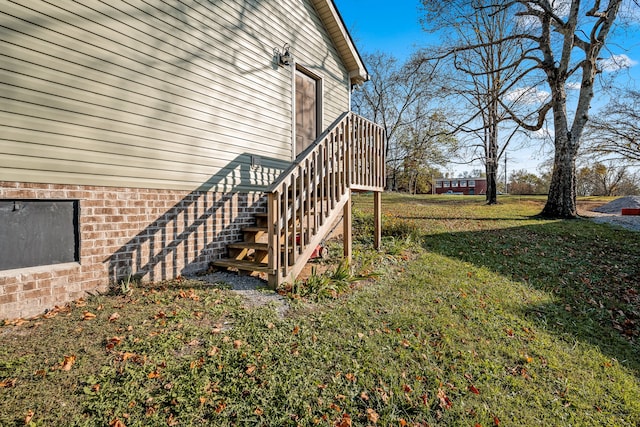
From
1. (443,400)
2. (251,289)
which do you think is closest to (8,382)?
(251,289)

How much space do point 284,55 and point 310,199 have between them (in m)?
3.49

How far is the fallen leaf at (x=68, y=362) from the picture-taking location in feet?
7.43

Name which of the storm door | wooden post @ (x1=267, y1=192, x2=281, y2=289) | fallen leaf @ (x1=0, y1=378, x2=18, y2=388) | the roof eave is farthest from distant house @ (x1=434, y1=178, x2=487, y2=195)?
fallen leaf @ (x1=0, y1=378, x2=18, y2=388)

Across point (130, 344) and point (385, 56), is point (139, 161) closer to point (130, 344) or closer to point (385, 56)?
point (130, 344)

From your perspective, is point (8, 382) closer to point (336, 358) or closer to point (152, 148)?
point (336, 358)

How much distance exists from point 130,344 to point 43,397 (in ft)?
2.09

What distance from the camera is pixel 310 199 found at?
4.37m

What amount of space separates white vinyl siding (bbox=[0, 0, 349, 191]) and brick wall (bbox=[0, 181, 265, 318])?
160mm

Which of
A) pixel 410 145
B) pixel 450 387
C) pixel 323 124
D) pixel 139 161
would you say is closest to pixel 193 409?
pixel 450 387

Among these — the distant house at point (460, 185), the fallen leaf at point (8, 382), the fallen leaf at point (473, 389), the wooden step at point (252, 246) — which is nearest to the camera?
the fallen leaf at point (8, 382)

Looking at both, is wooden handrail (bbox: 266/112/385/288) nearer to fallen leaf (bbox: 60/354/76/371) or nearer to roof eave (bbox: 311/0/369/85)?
fallen leaf (bbox: 60/354/76/371)

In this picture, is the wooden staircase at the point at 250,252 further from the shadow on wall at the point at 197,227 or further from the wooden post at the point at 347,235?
the wooden post at the point at 347,235

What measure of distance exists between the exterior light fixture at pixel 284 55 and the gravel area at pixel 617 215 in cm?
1082

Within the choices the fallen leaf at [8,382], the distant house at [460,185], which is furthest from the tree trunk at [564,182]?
the distant house at [460,185]
